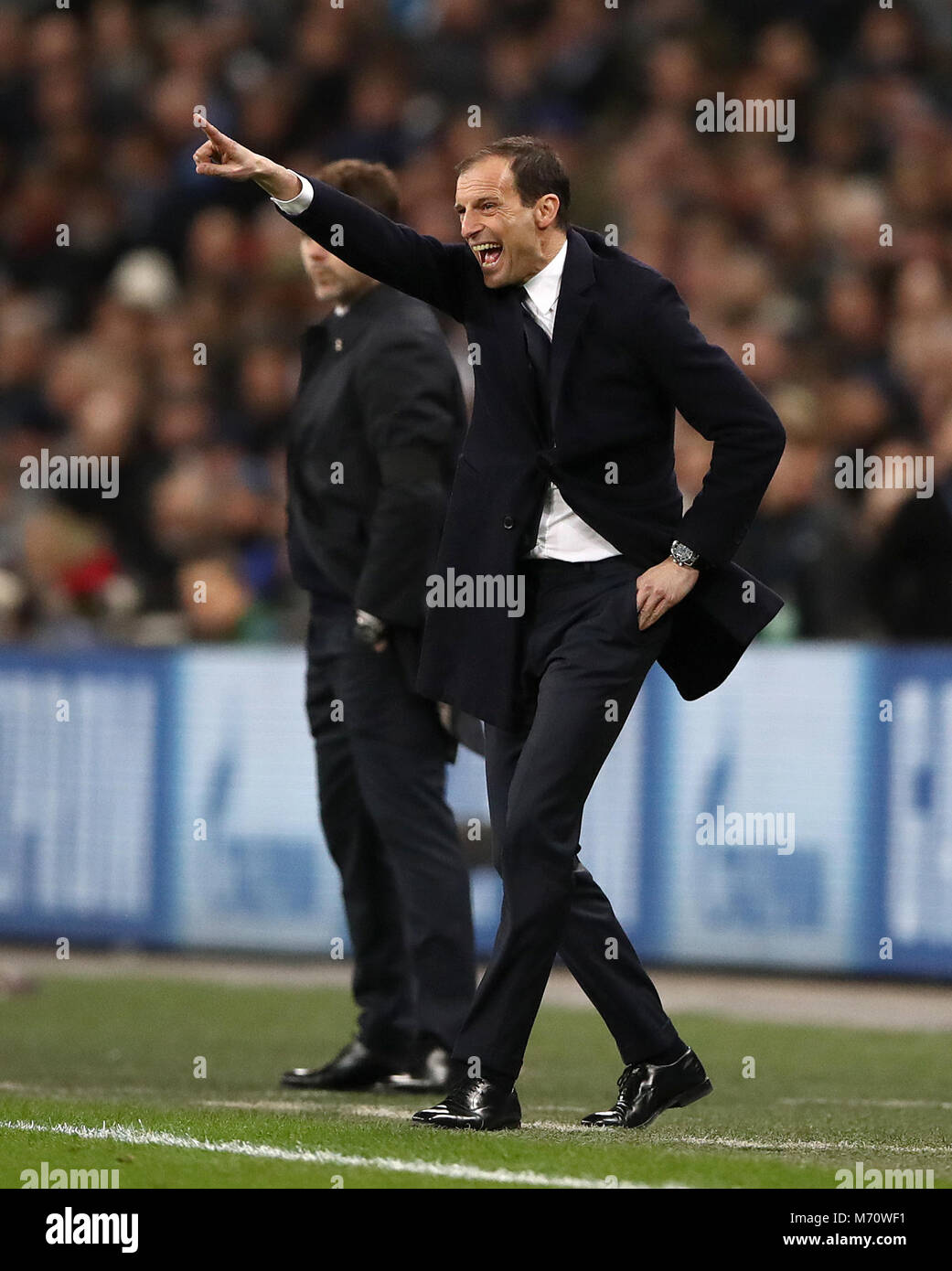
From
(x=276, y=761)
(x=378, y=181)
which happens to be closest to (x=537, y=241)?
(x=378, y=181)

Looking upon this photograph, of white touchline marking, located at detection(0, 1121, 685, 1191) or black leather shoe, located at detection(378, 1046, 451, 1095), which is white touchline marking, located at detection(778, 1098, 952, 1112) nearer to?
black leather shoe, located at detection(378, 1046, 451, 1095)

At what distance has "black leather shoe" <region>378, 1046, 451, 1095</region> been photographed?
20.7 feet

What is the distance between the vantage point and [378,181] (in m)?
6.55

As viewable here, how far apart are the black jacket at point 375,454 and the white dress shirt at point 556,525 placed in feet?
3.98

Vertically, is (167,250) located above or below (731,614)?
above

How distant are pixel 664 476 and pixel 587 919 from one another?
1052mm

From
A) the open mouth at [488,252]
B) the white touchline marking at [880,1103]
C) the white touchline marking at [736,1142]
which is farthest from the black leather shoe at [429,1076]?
the open mouth at [488,252]

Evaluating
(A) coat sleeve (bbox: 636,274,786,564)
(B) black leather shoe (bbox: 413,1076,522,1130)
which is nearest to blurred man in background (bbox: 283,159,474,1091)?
(B) black leather shoe (bbox: 413,1076,522,1130)

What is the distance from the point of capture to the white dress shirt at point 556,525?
5117 mm

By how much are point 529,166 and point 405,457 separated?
1476mm

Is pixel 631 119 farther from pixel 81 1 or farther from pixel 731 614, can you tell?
pixel 731 614

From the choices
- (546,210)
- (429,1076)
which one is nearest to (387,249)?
(546,210)

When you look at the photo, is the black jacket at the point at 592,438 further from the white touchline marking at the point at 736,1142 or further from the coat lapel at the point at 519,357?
the white touchline marking at the point at 736,1142

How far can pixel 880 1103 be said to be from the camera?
6.29 m
